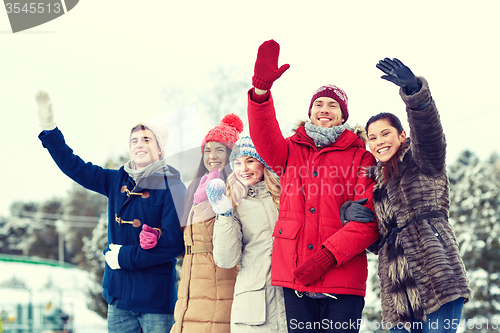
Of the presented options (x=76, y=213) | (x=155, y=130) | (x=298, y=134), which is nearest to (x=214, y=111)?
(x=155, y=130)

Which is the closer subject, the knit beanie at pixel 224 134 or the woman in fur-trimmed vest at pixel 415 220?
the woman in fur-trimmed vest at pixel 415 220

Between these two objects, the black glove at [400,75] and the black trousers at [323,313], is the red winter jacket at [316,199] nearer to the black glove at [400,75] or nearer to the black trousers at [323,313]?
the black trousers at [323,313]

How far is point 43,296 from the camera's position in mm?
13375

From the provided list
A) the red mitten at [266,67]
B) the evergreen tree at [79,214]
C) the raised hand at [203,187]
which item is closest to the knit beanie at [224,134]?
the raised hand at [203,187]

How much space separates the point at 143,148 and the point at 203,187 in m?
0.61

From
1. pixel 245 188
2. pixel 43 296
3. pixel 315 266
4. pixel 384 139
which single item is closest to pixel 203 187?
pixel 245 188

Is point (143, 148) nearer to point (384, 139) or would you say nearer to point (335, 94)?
point (335, 94)

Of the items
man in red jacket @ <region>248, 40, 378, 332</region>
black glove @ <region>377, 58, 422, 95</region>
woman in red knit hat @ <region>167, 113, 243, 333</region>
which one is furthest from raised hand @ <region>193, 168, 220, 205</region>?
black glove @ <region>377, 58, 422, 95</region>

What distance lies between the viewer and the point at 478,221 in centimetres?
1158

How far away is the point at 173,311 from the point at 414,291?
65.9 inches

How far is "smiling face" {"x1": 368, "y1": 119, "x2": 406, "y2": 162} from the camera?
2686mm

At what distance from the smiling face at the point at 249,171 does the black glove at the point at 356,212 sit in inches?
26.6

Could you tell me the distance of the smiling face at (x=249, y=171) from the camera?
3.09 metres

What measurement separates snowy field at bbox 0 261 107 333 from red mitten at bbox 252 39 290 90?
1205cm
